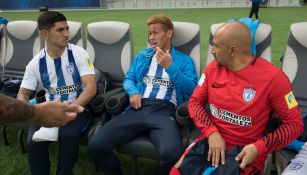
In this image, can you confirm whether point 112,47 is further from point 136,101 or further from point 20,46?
point 20,46

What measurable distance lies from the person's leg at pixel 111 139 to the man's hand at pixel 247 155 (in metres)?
0.81

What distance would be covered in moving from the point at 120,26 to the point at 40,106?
6.47ft

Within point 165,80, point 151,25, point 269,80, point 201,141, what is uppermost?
point 151,25

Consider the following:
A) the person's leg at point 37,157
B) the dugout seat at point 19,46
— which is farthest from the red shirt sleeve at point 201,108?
the dugout seat at point 19,46

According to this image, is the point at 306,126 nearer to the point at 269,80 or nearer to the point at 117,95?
the point at 269,80

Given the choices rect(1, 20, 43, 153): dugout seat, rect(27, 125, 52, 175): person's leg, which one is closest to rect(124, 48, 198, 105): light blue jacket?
rect(27, 125, 52, 175): person's leg

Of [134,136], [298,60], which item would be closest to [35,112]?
[134,136]

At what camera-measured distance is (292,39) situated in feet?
9.19

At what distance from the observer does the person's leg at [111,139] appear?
2324 mm

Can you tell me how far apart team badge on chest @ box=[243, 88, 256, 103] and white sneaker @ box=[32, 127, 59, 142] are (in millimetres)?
1397

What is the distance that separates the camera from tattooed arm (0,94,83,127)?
1.38 m

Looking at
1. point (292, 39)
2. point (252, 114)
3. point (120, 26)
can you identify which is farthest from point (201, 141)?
point (120, 26)

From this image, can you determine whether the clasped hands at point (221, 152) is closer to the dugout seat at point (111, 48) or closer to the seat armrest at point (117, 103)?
the seat armrest at point (117, 103)

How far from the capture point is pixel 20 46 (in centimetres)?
403
